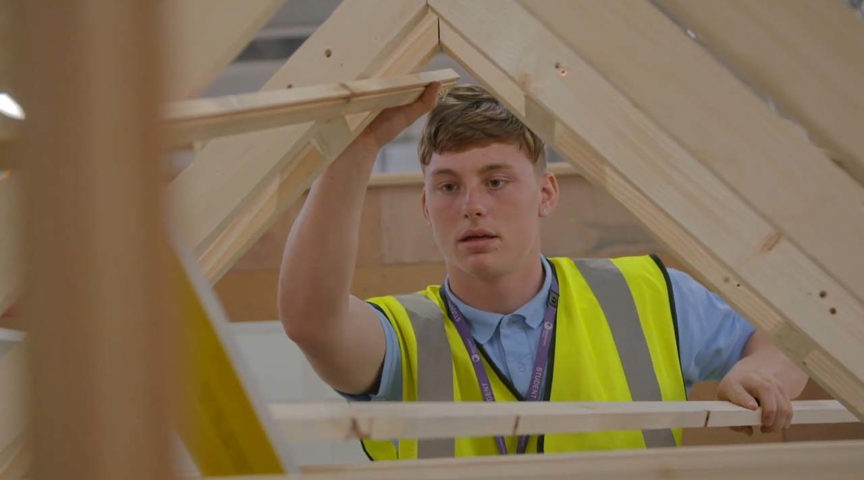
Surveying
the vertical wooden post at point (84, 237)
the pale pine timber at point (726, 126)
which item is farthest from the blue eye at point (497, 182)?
the vertical wooden post at point (84, 237)

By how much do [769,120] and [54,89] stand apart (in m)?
1.01

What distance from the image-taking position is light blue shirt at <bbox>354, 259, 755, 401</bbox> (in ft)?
6.74

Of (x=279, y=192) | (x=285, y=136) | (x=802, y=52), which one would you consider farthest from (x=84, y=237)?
(x=279, y=192)

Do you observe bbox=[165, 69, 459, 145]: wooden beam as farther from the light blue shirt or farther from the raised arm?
the light blue shirt

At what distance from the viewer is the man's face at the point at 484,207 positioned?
1.99 m

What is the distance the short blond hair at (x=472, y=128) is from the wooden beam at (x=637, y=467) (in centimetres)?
145

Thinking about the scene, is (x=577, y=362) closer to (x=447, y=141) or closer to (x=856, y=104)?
(x=447, y=141)

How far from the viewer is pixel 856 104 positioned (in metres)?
1.05

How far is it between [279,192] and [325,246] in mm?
183

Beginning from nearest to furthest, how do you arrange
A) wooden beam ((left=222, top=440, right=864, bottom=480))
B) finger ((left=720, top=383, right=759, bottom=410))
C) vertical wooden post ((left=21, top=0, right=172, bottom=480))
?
vertical wooden post ((left=21, top=0, right=172, bottom=480)) < wooden beam ((left=222, top=440, right=864, bottom=480)) < finger ((left=720, top=383, right=759, bottom=410))

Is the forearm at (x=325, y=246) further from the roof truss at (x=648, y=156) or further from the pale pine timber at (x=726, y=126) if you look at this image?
the pale pine timber at (x=726, y=126)

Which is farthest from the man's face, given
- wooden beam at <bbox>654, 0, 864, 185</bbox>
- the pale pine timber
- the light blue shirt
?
wooden beam at <bbox>654, 0, 864, 185</bbox>

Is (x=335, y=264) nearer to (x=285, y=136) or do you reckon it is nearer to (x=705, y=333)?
(x=285, y=136)

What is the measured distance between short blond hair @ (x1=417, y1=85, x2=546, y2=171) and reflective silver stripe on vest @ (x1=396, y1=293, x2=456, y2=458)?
0.30m
